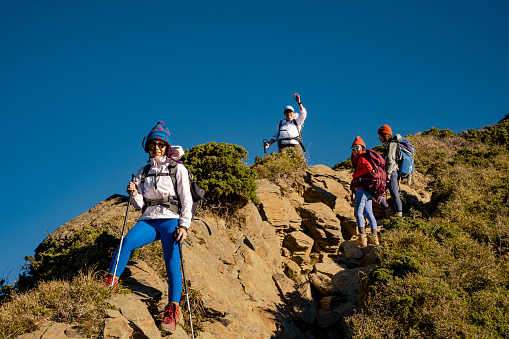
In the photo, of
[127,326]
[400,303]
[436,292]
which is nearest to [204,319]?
[127,326]

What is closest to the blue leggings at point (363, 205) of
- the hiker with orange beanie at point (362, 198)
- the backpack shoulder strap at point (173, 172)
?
the hiker with orange beanie at point (362, 198)

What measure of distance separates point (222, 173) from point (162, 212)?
480cm

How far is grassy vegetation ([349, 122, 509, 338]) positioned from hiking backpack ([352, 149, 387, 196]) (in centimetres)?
108

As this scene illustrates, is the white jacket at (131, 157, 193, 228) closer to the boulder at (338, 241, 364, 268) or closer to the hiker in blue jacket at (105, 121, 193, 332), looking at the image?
the hiker in blue jacket at (105, 121, 193, 332)

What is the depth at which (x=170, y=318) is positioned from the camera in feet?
17.6

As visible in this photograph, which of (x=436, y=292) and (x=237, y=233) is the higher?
(x=237, y=233)

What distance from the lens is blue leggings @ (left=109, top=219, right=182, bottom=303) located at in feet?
17.4

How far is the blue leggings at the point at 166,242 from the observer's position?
531cm

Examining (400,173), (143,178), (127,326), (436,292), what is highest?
(400,173)

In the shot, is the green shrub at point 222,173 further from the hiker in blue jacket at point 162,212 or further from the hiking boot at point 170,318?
the hiking boot at point 170,318

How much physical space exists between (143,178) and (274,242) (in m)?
5.61

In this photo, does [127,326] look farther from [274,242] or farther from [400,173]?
[400,173]

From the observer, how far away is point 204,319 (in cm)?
650

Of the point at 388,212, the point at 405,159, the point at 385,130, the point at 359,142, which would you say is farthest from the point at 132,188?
the point at 388,212
